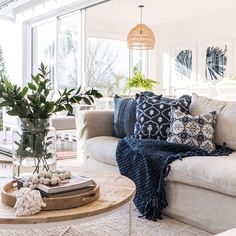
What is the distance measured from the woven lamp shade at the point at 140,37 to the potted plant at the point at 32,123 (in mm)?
4804

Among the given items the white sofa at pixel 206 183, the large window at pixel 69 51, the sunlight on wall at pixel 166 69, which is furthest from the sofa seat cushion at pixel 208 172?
the sunlight on wall at pixel 166 69

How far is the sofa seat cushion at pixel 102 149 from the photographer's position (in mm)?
2812

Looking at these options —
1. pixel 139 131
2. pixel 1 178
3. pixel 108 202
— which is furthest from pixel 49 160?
pixel 139 131

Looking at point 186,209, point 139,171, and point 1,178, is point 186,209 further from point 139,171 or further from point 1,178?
point 1,178

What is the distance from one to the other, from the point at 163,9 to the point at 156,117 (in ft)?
15.6

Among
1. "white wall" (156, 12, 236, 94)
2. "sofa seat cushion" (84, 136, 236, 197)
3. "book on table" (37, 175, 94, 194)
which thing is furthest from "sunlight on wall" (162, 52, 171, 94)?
"book on table" (37, 175, 94, 194)

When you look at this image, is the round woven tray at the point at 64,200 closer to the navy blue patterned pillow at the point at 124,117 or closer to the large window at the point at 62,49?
the navy blue patterned pillow at the point at 124,117

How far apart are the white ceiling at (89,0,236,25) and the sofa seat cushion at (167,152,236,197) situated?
16.1 feet

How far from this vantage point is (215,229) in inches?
80.0

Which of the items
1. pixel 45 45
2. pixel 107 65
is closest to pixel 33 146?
pixel 45 45

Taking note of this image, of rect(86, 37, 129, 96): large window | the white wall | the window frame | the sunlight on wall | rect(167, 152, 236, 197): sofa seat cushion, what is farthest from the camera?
the sunlight on wall

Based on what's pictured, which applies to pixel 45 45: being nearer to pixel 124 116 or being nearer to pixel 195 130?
pixel 124 116

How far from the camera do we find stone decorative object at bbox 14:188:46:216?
1.22 meters

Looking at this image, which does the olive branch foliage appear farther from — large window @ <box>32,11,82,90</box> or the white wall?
the white wall
